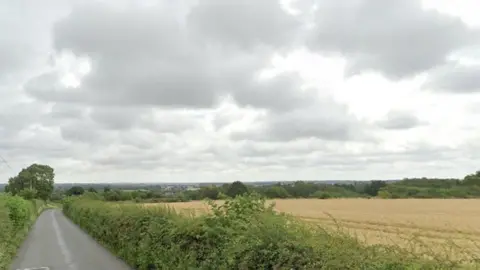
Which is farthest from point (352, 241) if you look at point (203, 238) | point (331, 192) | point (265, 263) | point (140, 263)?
point (331, 192)

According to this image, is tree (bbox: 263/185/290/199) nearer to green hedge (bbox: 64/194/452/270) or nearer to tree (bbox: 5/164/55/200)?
tree (bbox: 5/164/55/200)

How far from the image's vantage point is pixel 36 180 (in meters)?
145

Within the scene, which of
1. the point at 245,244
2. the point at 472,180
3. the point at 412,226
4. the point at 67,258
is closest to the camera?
the point at 245,244

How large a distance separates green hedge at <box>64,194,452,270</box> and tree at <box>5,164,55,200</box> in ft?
457

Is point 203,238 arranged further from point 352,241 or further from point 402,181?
point 402,181

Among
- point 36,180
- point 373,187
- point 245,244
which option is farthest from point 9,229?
point 36,180

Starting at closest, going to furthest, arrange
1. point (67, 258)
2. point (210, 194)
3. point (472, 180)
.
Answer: point (210, 194)
point (67, 258)
point (472, 180)

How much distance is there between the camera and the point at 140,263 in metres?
14.1

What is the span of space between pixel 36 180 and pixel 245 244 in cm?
14921

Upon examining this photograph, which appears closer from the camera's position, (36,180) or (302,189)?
(302,189)

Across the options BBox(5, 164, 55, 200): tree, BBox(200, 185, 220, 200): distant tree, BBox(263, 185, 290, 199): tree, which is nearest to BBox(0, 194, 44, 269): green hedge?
BBox(200, 185, 220, 200): distant tree

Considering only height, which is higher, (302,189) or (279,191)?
(302,189)

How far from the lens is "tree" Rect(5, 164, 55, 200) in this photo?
142 metres

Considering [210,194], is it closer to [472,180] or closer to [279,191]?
[279,191]
